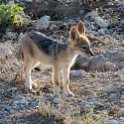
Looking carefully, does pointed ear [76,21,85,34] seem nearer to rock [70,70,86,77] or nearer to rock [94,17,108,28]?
rock [70,70,86,77]


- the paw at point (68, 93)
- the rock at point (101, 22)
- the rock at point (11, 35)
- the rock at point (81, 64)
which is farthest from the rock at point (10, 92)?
the rock at point (101, 22)

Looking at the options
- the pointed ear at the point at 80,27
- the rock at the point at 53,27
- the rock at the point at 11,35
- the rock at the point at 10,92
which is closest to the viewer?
the rock at the point at 10,92

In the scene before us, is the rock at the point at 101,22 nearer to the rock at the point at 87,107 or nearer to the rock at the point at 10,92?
the rock at the point at 10,92

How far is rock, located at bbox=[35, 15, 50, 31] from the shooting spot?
43.1 ft

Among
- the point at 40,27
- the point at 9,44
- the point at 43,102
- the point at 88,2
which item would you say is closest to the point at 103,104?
the point at 43,102

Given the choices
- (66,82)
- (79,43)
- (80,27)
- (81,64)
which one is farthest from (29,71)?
(81,64)

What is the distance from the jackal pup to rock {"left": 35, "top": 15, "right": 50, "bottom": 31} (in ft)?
12.2

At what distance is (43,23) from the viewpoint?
43.4 ft

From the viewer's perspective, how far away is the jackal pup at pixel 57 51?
9078 mm

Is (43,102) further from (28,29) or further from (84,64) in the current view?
(28,29)

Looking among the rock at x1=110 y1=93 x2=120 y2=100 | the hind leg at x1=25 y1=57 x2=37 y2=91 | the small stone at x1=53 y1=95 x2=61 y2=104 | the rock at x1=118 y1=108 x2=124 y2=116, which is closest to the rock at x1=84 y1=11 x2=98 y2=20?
the hind leg at x1=25 y1=57 x2=37 y2=91

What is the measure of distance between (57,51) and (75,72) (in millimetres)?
1184

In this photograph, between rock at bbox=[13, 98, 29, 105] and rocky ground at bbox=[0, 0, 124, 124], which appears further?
rock at bbox=[13, 98, 29, 105]

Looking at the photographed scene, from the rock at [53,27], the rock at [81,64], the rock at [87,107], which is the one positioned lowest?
Answer: the rock at [87,107]
